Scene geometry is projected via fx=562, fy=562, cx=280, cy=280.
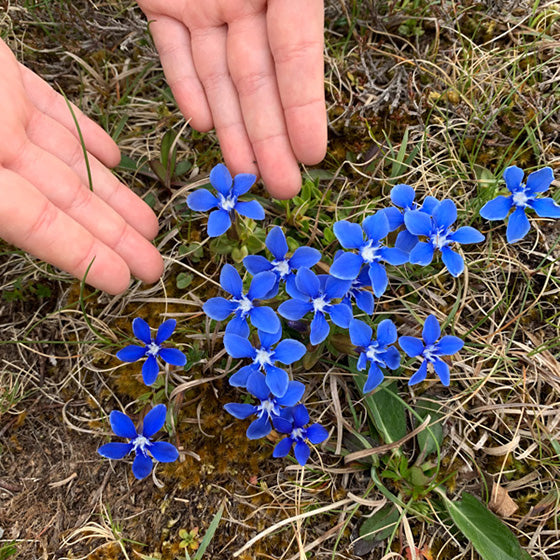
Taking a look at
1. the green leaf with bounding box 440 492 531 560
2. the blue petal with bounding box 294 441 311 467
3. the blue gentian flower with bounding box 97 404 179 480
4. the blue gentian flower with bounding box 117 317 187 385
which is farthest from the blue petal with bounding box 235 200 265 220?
the green leaf with bounding box 440 492 531 560

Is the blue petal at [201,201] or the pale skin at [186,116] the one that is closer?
the blue petal at [201,201]

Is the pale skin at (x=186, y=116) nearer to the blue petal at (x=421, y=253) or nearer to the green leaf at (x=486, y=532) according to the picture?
the blue petal at (x=421, y=253)

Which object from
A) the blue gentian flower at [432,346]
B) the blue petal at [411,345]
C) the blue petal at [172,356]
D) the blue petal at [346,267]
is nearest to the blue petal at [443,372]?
the blue gentian flower at [432,346]

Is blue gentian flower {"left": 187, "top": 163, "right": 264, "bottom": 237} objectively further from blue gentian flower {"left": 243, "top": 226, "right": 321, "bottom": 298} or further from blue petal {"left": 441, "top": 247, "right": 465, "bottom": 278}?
blue petal {"left": 441, "top": 247, "right": 465, "bottom": 278}

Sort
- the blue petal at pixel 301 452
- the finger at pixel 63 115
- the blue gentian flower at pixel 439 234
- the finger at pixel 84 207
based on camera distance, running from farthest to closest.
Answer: the finger at pixel 63 115 < the finger at pixel 84 207 < the blue petal at pixel 301 452 < the blue gentian flower at pixel 439 234

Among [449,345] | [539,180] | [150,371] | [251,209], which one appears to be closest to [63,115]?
[251,209]

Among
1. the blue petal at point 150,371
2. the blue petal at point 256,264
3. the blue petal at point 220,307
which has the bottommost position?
the blue petal at point 150,371
